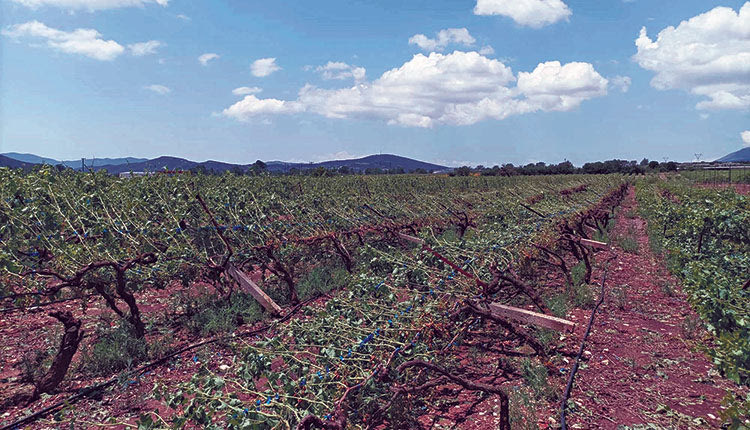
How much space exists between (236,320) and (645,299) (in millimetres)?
7700

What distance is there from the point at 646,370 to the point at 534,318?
4.68ft

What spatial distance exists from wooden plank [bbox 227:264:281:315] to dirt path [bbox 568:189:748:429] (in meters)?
4.68

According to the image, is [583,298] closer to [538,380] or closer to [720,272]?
[720,272]

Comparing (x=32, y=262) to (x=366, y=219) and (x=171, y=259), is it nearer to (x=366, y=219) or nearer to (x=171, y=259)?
(x=171, y=259)

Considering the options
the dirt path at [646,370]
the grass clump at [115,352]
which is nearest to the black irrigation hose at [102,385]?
the grass clump at [115,352]

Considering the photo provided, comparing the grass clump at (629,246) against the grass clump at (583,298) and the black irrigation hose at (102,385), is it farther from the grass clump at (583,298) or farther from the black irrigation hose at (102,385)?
the black irrigation hose at (102,385)

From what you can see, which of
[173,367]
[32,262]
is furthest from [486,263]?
[32,262]

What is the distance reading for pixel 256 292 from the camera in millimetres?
7086

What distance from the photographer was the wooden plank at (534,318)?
5.26 m

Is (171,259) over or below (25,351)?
over

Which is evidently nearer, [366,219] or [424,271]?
[424,271]

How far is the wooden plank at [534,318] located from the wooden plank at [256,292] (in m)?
3.64

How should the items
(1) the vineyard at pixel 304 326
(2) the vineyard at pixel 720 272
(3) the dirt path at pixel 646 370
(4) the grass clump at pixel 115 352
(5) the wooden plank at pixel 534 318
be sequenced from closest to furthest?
1. (1) the vineyard at pixel 304 326
2. (2) the vineyard at pixel 720 272
3. (3) the dirt path at pixel 646 370
4. (5) the wooden plank at pixel 534 318
5. (4) the grass clump at pixel 115 352

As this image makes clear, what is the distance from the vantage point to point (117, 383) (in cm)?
501
